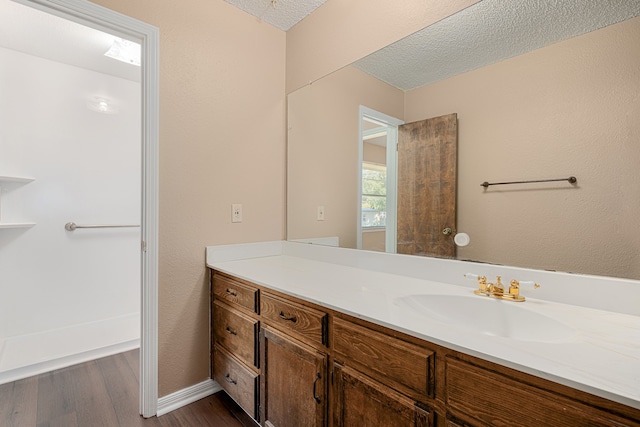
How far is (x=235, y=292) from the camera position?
1595 mm

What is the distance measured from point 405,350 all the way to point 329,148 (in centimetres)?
139

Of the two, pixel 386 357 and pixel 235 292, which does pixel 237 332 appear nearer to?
pixel 235 292

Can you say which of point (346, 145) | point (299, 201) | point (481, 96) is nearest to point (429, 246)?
point (481, 96)

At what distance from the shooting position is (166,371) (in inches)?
67.1

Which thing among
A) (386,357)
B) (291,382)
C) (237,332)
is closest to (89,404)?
(237,332)

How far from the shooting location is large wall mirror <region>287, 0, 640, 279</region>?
976mm

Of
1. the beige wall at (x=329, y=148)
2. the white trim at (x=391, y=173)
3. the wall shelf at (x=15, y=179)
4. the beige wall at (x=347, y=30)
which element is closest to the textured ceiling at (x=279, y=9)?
the beige wall at (x=347, y=30)

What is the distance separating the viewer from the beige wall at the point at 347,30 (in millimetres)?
1438

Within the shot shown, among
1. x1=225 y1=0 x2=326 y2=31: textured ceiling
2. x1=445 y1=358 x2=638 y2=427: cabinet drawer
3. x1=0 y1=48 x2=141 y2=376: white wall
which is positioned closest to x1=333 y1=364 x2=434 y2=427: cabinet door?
x1=445 y1=358 x2=638 y2=427: cabinet drawer

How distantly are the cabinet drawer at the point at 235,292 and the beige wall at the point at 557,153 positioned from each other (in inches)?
39.9

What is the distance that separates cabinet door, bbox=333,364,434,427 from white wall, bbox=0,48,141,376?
2.29 m

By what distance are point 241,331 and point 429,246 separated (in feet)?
3.38

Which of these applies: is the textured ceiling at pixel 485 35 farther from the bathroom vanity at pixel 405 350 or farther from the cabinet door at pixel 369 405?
the cabinet door at pixel 369 405

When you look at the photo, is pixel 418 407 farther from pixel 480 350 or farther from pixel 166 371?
pixel 166 371
